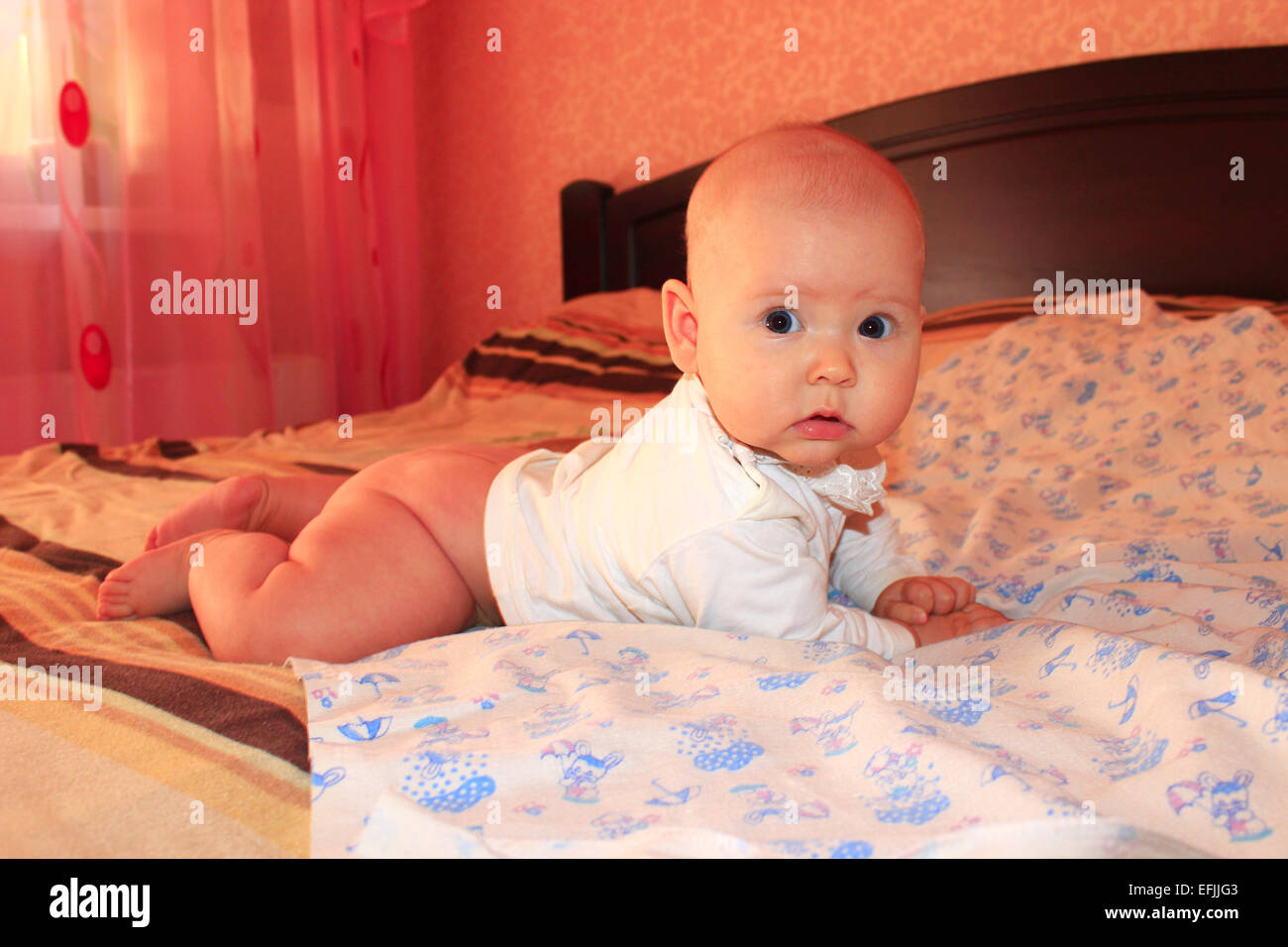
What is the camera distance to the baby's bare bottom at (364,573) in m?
0.95

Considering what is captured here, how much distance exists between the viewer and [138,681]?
83 cm

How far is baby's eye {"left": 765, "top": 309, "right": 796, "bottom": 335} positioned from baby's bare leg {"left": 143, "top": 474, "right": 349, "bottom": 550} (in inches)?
26.7

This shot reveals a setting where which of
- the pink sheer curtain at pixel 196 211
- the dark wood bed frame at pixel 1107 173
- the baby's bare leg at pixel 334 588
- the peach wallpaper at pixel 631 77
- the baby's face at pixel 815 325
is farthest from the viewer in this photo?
the pink sheer curtain at pixel 196 211

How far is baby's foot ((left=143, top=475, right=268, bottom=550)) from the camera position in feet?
3.82

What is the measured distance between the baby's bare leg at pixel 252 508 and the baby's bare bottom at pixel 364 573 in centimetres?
9

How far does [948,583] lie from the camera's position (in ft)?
3.39

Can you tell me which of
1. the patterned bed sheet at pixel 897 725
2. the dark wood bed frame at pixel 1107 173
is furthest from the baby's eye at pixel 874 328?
the dark wood bed frame at pixel 1107 173

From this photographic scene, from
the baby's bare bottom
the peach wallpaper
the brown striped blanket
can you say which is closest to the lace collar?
the baby's bare bottom

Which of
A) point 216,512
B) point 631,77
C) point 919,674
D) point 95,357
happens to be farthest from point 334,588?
point 631,77

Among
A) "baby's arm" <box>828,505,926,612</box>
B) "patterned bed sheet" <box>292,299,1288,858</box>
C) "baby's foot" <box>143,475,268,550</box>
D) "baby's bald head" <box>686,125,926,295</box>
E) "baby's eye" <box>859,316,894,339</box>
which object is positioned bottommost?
"patterned bed sheet" <box>292,299,1288,858</box>

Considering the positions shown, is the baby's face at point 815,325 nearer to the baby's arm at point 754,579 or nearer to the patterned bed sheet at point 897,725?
the baby's arm at point 754,579

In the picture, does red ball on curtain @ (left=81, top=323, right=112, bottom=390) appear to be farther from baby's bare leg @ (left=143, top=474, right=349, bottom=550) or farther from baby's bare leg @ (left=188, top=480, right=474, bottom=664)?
baby's bare leg @ (left=188, top=480, right=474, bottom=664)

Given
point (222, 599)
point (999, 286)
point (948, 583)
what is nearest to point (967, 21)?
point (999, 286)
